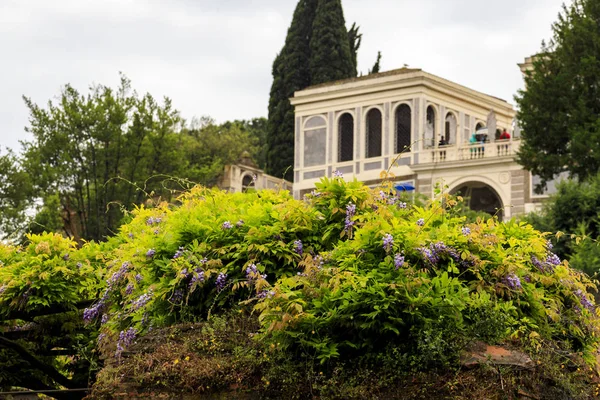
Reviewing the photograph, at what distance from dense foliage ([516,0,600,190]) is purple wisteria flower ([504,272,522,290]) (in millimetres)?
27244

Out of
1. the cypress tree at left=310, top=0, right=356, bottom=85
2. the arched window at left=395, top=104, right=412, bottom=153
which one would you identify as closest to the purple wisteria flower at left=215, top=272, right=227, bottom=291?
the arched window at left=395, top=104, right=412, bottom=153

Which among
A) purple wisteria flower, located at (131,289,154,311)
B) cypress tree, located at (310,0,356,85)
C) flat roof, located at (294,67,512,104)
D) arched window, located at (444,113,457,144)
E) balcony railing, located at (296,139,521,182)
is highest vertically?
cypress tree, located at (310,0,356,85)

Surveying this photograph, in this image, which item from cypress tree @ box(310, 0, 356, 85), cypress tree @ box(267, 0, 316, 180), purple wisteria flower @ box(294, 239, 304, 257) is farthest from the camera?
cypress tree @ box(310, 0, 356, 85)

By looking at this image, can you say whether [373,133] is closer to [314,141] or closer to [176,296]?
[314,141]

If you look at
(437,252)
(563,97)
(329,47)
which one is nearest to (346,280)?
(437,252)

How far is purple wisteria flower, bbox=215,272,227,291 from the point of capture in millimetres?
7875

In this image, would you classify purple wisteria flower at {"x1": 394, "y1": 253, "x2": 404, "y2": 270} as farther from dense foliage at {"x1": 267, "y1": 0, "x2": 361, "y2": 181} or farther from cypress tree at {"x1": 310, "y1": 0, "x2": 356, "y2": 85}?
cypress tree at {"x1": 310, "y1": 0, "x2": 356, "y2": 85}

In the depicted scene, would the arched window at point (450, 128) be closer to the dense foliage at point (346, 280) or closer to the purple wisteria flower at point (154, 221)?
the dense foliage at point (346, 280)

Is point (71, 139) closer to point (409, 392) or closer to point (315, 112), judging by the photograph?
point (315, 112)

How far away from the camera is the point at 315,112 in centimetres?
4900

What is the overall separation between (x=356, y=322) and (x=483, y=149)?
38.3 metres

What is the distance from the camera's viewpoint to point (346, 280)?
7.07m

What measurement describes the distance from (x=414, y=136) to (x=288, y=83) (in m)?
13.1

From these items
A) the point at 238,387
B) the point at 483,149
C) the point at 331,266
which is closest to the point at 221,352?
the point at 238,387
